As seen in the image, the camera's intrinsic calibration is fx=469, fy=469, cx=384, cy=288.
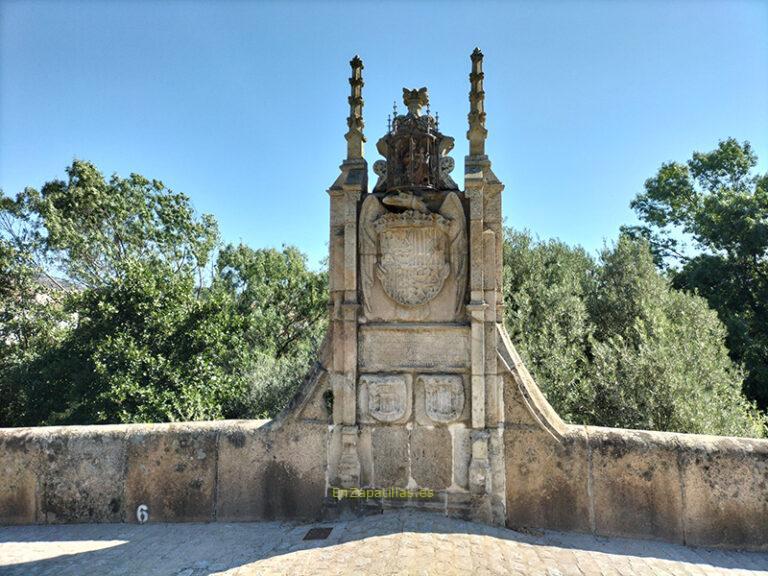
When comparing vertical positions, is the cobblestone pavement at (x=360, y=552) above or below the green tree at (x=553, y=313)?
below

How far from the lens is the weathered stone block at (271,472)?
464 cm

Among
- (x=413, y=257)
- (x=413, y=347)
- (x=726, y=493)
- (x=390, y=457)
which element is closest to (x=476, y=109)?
(x=413, y=257)

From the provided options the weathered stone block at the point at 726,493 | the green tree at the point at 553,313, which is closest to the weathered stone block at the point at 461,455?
the weathered stone block at the point at 726,493

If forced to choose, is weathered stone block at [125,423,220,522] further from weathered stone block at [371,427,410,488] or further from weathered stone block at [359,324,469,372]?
weathered stone block at [359,324,469,372]

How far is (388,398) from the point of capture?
4.57 m

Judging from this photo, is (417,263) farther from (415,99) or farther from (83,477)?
(83,477)

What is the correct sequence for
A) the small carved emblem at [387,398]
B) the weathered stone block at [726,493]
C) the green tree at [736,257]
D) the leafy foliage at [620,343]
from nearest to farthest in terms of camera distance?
1. the weathered stone block at [726,493]
2. the small carved emblem at [387,398]
3. the leafy foliage at [620,343]
4. the green tree at [736,257]

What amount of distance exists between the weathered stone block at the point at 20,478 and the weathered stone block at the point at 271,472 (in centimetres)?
185

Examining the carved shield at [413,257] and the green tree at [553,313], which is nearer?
the carved shield at [413,257]

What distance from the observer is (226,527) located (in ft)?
14.8

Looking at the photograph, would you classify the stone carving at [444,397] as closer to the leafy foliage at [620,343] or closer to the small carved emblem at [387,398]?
the small carved emblem at [387,398]

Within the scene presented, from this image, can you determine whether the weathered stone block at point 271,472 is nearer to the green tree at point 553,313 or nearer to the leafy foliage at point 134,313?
the leafy foliage at point 134,313

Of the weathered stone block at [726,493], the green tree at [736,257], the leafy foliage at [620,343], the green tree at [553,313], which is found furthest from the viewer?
the green tree at [736,257]

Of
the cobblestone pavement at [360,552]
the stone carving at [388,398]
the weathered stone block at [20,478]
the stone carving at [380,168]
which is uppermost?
the stone carving at [380,168]
